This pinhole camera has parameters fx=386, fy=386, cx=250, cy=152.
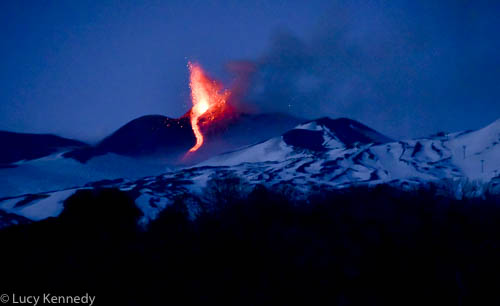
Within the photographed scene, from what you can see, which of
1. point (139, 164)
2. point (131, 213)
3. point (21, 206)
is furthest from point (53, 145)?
point (131, 213)

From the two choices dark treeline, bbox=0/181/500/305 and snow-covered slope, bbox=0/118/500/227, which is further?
snow-covered slope, bbox=0/118/500/227

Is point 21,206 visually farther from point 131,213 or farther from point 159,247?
point 159,247

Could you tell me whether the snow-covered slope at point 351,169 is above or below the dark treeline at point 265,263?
above

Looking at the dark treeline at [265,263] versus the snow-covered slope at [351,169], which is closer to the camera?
the dark treeline at [265,263]

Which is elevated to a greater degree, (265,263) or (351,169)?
(351,169)

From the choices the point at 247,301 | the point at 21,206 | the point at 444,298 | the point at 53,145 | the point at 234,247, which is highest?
the point at 53,145

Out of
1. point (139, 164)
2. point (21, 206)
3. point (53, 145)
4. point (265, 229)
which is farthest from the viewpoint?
point (53, 145)

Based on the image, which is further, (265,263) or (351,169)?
(351,169)

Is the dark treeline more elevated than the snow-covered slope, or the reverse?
the snow-covered slope
